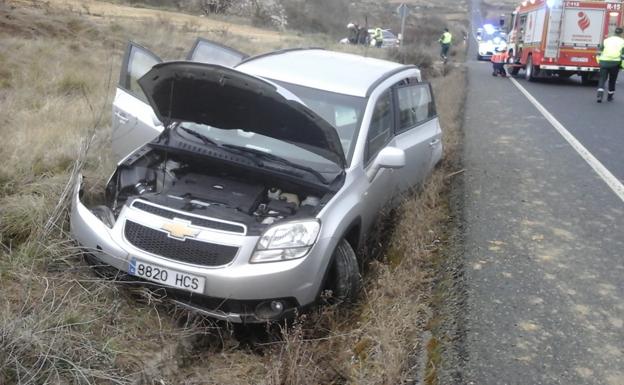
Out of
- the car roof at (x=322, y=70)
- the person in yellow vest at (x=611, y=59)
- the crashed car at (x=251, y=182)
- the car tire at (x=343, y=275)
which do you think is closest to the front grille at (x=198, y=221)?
the crashed car at (x=251, y=182)

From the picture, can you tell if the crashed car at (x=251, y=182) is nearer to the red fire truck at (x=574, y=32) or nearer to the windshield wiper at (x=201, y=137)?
the windshield wiper at (x=201, y=137)

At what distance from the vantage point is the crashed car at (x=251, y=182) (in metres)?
3.71

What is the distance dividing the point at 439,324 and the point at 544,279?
3.39 feet

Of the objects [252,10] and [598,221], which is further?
[252,10]

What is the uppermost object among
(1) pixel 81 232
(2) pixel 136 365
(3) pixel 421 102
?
(3) pixel 421 102

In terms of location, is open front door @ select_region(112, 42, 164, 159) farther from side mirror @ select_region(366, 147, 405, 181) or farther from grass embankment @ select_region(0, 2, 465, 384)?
side mirror @ select_region(366, 147, 405, 181)

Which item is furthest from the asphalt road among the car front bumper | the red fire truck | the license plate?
the red fire truck

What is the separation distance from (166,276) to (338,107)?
216cm

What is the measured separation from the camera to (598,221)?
547cm

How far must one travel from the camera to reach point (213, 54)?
6.31 meters

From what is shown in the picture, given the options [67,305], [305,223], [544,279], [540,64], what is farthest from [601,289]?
[540,64]

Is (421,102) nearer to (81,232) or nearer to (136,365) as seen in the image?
(81,232)

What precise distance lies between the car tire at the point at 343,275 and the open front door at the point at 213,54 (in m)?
2.86

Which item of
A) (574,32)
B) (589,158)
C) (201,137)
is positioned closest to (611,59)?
(574,32)
